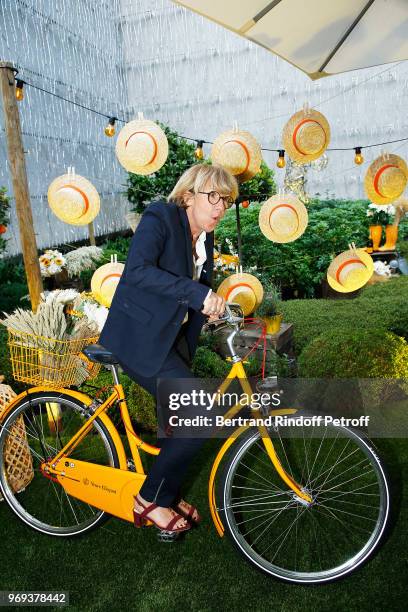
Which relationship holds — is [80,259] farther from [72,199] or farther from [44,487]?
[44,487]

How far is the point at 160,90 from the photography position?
8297 mm

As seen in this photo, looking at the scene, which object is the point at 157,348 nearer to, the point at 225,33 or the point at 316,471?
the point at 316,471

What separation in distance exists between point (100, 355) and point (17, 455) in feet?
3.55

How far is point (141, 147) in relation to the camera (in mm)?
3578

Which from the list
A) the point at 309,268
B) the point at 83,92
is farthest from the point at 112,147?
the point at 309,268

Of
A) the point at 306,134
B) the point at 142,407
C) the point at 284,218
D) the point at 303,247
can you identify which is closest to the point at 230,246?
the point at 303,247

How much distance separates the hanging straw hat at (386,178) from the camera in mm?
3771

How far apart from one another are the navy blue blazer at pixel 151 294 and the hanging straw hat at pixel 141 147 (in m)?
1.64

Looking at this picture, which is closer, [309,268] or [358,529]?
[358,529]

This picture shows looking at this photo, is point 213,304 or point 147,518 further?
point 147,518

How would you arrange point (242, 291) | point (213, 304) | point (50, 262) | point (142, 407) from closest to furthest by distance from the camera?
point (213, 304) → point (142, 407) → point (242, 291) → point (50, 262)

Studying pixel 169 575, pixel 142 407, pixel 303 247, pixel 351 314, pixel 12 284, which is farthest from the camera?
pixel 303 247

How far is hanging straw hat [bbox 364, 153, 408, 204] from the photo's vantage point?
12.4 feet

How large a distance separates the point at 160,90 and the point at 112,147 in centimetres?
124
